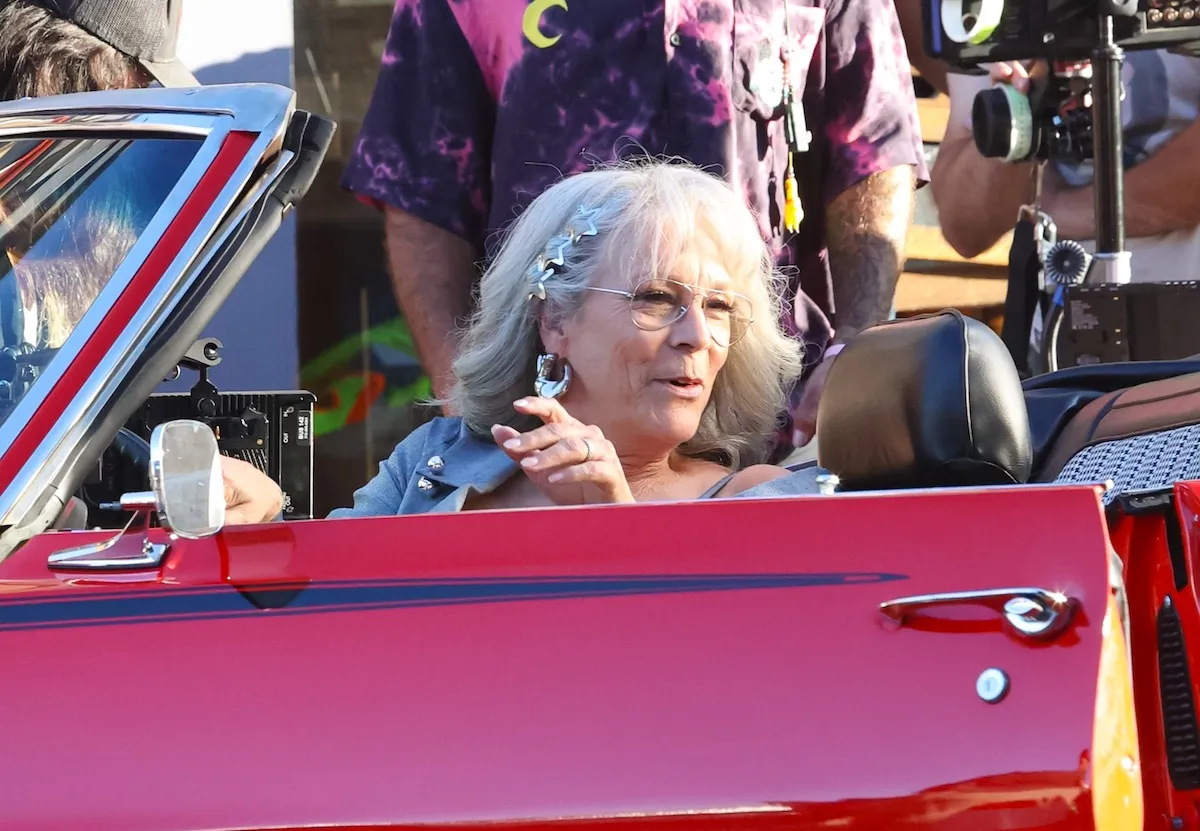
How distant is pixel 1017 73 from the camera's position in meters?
3.76

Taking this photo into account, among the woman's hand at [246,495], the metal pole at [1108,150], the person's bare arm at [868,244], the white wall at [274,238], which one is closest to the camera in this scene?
the woman's hand at [246,495]

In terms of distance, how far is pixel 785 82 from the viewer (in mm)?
3131

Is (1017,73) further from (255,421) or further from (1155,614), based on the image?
(1155,614)

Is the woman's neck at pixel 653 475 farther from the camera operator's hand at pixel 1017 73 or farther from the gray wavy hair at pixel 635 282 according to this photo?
the camera operator's hand at pixel 1017 73

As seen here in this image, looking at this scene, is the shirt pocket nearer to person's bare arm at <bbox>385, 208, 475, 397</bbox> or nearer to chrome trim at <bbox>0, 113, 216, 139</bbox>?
person's bare arm at <bbox>385, 208, 475, 397</bbox>

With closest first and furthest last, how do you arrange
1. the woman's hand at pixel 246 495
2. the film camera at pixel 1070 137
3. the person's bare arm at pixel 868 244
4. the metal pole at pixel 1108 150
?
1. the woman's hand at pixel 246 495
2. the film camera at pixel 1070 137
3. the person's bare arm at pixel 868 244
4. the metal pole at pixel 1108 150

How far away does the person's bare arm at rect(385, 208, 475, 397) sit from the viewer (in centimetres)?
327

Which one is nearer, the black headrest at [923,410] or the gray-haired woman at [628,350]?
the black headrest at [923,410]

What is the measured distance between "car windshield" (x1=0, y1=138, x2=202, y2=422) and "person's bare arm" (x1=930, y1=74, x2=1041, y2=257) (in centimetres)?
344

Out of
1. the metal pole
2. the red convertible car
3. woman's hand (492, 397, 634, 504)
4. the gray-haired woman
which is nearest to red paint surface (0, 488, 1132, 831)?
the red convertible car

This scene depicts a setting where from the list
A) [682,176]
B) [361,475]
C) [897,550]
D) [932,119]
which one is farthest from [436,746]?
[932,119]

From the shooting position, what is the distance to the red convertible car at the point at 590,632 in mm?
1246

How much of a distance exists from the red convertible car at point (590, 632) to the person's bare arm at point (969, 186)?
10.8 feet

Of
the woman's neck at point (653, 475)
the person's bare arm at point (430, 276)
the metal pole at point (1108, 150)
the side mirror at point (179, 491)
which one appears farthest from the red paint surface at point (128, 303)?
the metal pole at point (1108, 150)
